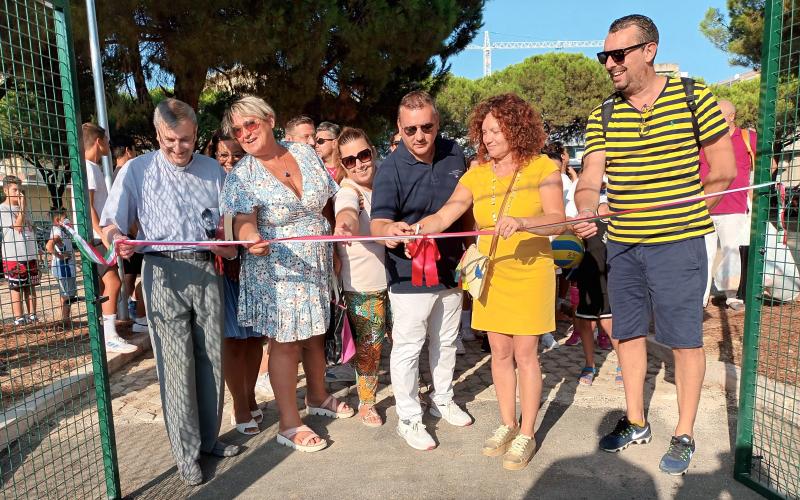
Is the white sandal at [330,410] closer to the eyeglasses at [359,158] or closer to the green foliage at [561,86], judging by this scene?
the eyeglasses at [359,158]

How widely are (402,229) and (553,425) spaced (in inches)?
66.4

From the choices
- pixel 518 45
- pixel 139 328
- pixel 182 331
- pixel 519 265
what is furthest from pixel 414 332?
pixel 518 45

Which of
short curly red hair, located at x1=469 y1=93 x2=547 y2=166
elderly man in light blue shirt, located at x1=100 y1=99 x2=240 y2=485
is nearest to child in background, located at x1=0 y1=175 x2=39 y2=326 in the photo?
elderly man in light blue shirt, located at x1=100 y1=99 x2=240 y2=485

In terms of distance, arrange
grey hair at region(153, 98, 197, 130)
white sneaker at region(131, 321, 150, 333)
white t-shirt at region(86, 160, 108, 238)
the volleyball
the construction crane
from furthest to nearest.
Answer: the construction crane < white sneaker at region(131, 321, 150, 333) < white t-shirt at region(86, 160, 108, 238) < the volleyball < grey hair at region(153, 98, 197, 130)

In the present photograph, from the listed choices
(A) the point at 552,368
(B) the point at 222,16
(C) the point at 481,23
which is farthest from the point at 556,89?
(A) the point at 552,368

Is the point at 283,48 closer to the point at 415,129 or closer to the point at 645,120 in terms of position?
the point at 415,129

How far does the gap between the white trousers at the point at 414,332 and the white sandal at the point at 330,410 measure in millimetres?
545

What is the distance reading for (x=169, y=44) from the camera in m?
9.84

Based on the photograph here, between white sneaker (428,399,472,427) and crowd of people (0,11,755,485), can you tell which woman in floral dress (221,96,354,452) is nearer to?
crowd of people (0,11,755,485)

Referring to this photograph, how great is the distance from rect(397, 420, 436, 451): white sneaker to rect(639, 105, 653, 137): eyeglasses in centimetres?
213

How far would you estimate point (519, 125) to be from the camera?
320 cm

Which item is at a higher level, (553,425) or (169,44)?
Answer: (169,44)

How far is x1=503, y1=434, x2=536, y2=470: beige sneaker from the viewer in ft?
10.5

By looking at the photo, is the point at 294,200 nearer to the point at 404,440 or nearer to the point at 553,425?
the point at 404,440
